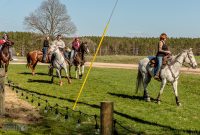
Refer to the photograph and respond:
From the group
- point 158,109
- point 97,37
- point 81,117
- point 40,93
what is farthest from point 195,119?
point 97,37

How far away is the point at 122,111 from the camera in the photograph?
1485cm

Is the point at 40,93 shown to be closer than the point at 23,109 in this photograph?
No

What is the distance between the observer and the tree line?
7875 cm

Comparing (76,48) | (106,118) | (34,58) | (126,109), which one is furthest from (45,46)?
(106,118)

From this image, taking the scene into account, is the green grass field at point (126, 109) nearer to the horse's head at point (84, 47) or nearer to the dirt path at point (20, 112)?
the dirt path at point (20, 112)

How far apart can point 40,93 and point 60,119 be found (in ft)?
23.9

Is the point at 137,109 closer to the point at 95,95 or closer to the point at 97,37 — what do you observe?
the point at 95,95

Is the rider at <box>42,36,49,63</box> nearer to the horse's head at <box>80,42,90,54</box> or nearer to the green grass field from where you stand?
the horse's head at <box>80,42,90,54</box>

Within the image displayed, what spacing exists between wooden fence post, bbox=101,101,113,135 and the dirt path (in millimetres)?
5967

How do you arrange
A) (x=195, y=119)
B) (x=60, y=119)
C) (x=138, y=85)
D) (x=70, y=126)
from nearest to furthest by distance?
(x=70, y=126) < (x=60, y=119) < (x=195, y=119) < (x=138, y=85)

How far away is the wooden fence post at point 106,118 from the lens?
6422 mm

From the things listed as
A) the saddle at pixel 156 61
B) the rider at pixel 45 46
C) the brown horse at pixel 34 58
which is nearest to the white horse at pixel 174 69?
the saddle at pixel 156 61

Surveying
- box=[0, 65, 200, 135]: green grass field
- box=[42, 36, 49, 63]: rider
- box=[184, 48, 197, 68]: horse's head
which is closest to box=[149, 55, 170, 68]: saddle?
box=[184, 48, 197, 68]: horse's head

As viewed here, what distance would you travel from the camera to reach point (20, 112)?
A: 14.0m
